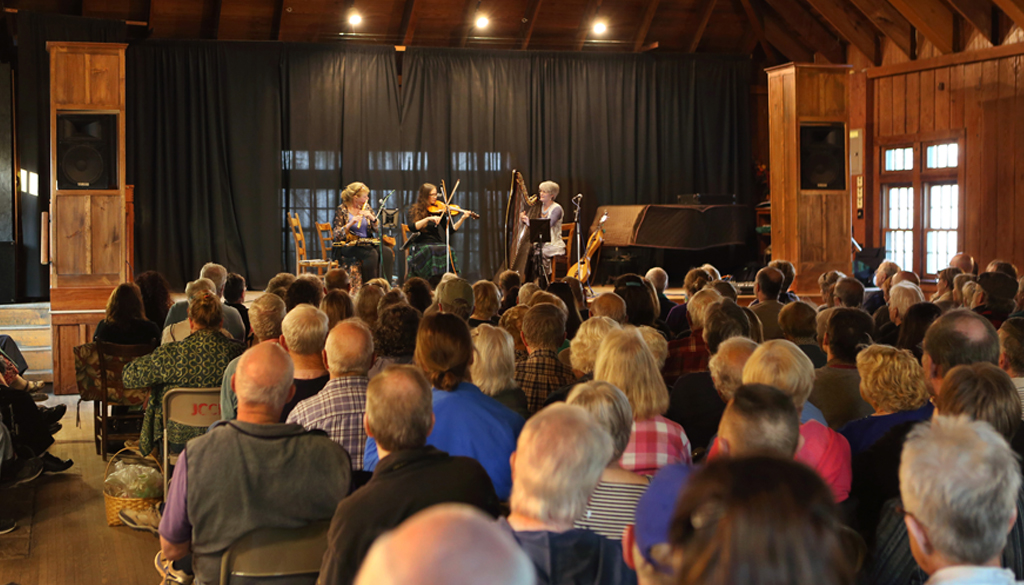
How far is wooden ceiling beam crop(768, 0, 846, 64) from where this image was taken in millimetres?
12531

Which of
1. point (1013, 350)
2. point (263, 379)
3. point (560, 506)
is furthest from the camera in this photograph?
point (1013, 350)

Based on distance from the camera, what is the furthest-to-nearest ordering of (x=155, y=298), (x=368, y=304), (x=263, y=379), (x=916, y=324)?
1. (x=155, y=298)
2. (x=368, y=304)
3. (x=916, y=324)
4. (x=263, y=379)

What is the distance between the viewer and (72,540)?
13.3ft

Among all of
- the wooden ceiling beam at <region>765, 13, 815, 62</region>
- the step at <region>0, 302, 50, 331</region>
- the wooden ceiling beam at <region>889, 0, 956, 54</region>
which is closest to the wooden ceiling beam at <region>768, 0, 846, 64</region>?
the wooden ceiling beam at <region>765, 13, 815, 62</region>

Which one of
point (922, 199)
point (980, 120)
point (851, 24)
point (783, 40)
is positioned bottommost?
point (922, 199)

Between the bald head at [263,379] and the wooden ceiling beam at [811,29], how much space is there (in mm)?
11539

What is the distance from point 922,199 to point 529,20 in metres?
5.53

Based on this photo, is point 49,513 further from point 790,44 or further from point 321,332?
point 790,44

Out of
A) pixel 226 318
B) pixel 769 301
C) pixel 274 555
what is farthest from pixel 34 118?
pixel 274 555

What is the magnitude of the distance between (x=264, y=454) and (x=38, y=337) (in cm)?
694

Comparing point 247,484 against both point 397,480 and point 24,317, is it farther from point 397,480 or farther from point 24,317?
point 24,317

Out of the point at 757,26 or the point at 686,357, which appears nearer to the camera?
the point at 686,357

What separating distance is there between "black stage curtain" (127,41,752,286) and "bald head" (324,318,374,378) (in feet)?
30.6

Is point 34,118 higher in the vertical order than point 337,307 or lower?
higher
